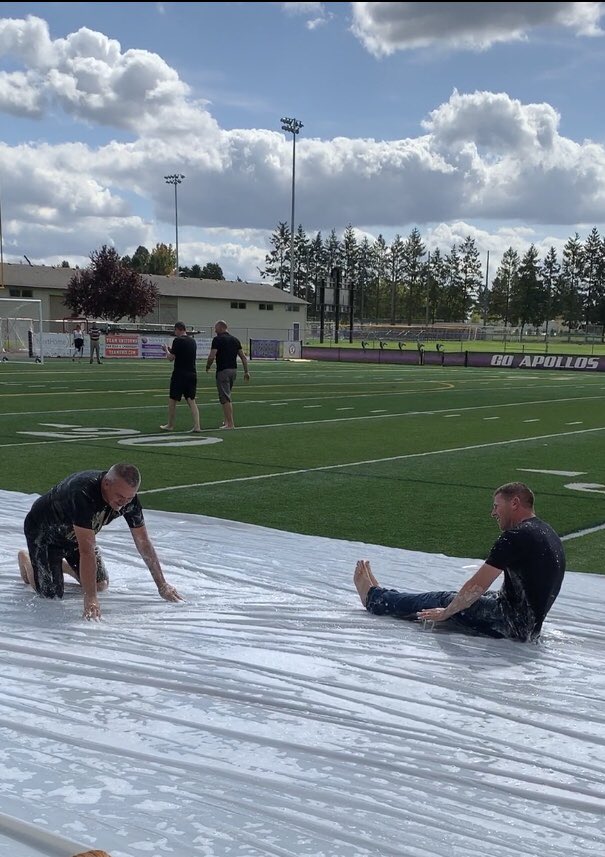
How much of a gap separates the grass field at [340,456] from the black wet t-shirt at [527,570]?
2320mm

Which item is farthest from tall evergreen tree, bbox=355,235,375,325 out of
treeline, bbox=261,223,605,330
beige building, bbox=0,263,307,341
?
beige building, bbox=0,263,307,341

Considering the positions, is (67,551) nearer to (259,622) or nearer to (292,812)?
(259,622)

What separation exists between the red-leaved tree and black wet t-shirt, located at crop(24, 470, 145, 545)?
2580 inches

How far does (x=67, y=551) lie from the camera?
18.6 feet

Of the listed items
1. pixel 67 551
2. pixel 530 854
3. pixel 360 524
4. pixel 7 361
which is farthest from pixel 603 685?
pixel 7 361

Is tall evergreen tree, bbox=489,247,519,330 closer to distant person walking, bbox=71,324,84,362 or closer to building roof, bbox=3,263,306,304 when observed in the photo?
building roof, bbox=3,263,306,304

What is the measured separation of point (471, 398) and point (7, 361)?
2082 centimetres

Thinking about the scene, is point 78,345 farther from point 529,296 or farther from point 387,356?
point 529,296

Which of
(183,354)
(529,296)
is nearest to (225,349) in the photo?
(183,354)

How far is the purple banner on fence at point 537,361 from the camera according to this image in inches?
1864

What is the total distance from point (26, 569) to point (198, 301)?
76.8 m

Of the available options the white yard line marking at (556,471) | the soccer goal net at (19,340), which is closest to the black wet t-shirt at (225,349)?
the white yard line marking at (556,471)

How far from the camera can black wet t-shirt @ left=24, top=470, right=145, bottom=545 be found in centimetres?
524

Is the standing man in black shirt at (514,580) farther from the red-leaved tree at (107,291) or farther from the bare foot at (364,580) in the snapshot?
the red-leaved tree at (107,291)
